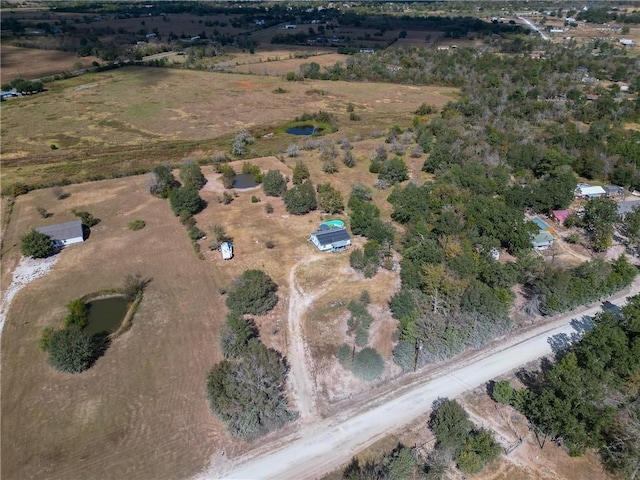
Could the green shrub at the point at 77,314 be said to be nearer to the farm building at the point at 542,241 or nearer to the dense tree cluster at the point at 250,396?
the dense tree cluster at the point at 250,396

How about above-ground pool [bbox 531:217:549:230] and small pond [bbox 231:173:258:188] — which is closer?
above-ground pool [bbox 531:217:549:230]

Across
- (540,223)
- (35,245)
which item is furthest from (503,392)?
(35,245)

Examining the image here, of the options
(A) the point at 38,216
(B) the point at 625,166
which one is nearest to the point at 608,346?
(B) the point at 625,166

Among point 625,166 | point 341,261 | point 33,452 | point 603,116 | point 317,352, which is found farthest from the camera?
point 603,116

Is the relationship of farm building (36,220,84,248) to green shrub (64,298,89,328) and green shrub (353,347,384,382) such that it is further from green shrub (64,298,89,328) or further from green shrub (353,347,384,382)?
green shrub (353,347,384,382)

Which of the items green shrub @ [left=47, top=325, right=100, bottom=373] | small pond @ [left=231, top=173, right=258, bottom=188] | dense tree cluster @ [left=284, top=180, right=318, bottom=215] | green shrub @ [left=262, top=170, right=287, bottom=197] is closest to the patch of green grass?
small pond @ [left=231, top=173, right=258, bottom=188]

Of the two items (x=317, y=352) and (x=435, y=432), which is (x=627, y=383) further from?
(x=317, y=352)
